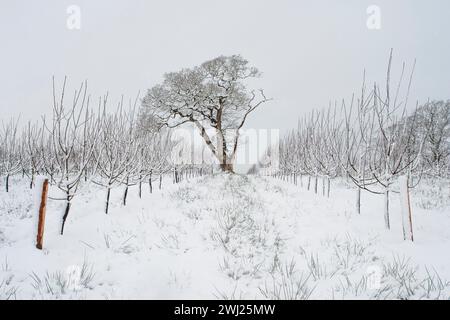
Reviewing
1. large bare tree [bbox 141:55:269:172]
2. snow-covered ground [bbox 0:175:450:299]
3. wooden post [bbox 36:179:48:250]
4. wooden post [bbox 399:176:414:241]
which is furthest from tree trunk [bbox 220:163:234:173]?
wooden post [bbox 36:179:48:250]

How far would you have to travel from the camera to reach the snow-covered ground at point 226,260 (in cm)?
283

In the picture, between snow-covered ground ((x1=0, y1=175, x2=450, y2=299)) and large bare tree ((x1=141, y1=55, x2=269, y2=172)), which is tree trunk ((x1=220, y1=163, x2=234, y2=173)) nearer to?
large bare tree ((x1=141, y1=55, x2=269, y2=172))

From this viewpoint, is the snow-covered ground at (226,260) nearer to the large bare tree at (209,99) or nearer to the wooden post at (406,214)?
the wooden post at (406,214)

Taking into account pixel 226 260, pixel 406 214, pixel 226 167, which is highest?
pixel 226 167

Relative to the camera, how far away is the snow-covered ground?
2.83 meters

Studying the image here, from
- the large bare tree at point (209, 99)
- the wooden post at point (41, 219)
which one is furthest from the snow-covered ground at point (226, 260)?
the large bare tree at point (209, 99)

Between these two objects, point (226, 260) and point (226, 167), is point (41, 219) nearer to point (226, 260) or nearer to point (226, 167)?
point (226, 260)

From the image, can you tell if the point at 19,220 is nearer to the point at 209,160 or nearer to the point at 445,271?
the point at 445,271

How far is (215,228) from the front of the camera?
17.4ft

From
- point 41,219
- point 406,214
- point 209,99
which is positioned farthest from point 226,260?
point 209,99

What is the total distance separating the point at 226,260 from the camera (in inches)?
146
